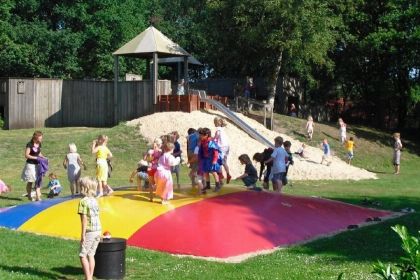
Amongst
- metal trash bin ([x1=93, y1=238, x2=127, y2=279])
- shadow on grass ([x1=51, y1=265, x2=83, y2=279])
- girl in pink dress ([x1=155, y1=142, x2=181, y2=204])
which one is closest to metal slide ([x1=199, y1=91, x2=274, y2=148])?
girl in pink dress ([x1=155, y1=142, x2=181, y2=204])

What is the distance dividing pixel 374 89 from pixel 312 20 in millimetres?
14757

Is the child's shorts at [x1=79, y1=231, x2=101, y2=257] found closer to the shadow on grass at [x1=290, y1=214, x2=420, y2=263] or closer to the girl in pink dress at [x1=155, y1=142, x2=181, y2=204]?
the shadow on grass at [x1=290, y1=214, x2=420, y2=263]

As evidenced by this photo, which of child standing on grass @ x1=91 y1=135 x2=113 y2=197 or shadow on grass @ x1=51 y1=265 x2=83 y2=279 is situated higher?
child standing on grass @ x1=91 y1=135 x2=113 y2=197

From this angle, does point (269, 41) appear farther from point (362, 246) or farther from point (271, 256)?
point (271, 256)

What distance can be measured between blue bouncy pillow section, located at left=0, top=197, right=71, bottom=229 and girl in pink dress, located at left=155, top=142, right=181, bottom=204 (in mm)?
2450

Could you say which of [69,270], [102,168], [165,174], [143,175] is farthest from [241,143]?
[69,270]

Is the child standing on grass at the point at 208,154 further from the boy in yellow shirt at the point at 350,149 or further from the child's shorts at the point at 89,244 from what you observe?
the boy in yellow shirt at the point at 350,149

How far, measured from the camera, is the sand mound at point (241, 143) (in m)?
25.4

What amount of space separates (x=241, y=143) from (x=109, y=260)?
64.1 ft

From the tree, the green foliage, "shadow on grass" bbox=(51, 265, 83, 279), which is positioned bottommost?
"shadow on grass" bbox=(51, 265, 83, 279)

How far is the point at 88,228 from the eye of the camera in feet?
27.9

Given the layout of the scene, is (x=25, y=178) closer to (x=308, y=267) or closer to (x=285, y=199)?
(x=285, y=199)

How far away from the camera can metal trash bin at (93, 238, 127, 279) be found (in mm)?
8859

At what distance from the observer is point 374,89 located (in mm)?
48500
